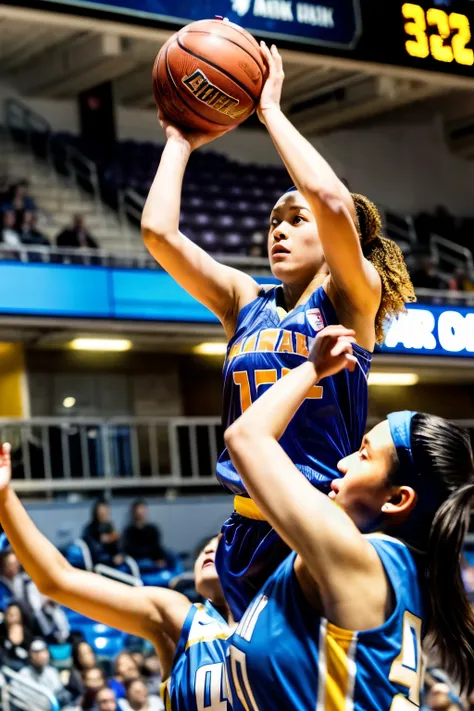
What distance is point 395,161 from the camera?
17.0 m

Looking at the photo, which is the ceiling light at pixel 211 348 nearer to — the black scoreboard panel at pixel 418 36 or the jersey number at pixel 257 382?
the black scoreboard panel at pixel 418 36

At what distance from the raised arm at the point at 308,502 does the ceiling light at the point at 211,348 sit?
1093 centimetres

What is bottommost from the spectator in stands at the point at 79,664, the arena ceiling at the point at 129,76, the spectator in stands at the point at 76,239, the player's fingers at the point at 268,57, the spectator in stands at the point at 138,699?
the spectator in stands at the point at 138,699

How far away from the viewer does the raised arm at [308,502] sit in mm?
2025

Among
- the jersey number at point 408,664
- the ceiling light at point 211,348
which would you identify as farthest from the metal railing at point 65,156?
the jersey number at point 408,664

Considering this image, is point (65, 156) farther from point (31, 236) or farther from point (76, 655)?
point (76, 655)

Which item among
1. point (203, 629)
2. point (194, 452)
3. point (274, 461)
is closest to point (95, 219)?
point (194, 452)

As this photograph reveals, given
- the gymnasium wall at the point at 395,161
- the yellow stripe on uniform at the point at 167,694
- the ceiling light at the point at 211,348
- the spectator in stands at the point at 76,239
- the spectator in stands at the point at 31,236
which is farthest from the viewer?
the gymnasium wall at the point at 395,161

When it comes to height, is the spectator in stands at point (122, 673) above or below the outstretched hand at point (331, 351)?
below

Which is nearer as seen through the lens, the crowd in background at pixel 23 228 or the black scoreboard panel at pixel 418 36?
the black scoreboard panel at pixel 418 36

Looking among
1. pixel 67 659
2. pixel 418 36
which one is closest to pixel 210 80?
pixel 418 36

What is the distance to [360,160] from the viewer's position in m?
16.7

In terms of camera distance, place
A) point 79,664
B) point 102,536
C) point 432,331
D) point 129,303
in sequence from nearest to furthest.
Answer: point 79,664, point 102,536, point 432,331, point 129,303

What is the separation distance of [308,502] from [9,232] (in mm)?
9392
